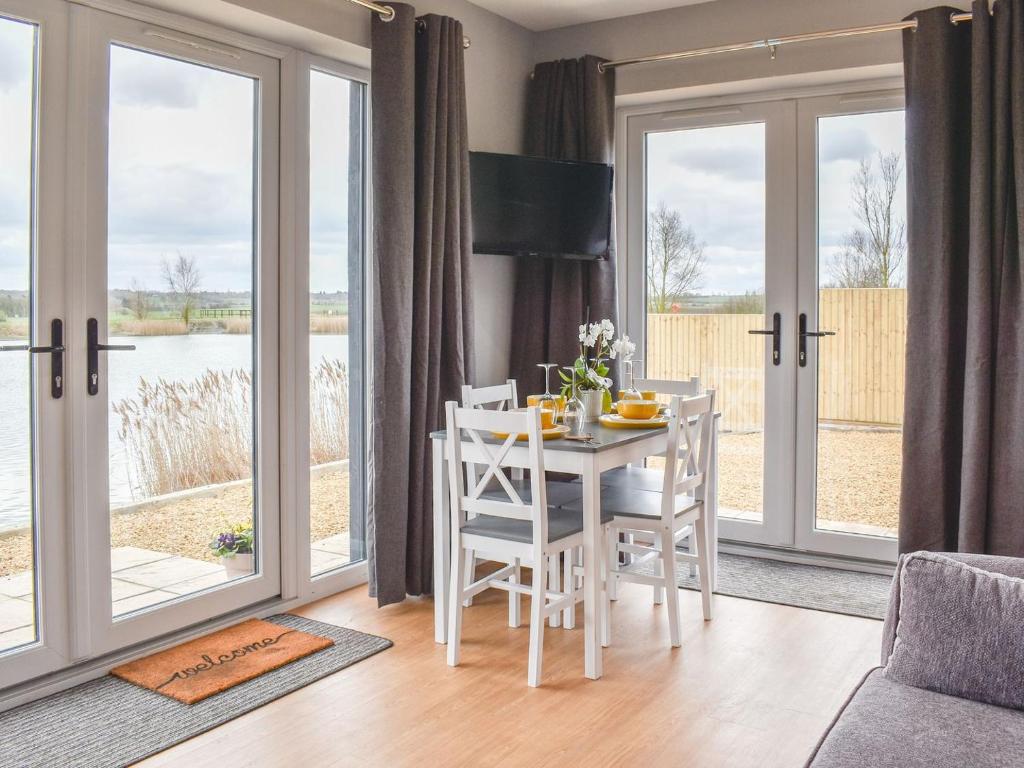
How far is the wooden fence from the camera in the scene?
4230mm

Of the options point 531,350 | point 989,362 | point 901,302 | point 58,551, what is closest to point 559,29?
point 531,350

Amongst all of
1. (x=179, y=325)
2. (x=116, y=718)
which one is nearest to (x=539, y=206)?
(x=179, y=325)

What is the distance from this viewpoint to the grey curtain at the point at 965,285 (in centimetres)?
359

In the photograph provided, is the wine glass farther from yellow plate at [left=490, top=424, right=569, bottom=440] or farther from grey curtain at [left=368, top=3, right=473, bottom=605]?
grey curtain at [left=368, top=3, right=473, bottom=605]

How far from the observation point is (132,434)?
10.3ft

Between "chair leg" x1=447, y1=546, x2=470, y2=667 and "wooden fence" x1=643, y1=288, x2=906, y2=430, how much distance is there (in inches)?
77.1

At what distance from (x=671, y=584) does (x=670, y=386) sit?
1.15m

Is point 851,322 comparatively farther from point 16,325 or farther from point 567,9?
point 16,325

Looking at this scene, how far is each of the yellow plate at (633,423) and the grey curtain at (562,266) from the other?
115 centimetres

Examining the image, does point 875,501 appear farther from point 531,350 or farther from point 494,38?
point 494,38

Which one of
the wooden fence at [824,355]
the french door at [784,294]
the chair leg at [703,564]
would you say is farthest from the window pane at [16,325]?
the wooden fence at [824,355]

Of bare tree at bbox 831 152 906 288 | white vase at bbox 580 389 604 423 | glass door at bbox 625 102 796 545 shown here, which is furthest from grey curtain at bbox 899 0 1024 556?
white vase at bbox 580 389 604 423

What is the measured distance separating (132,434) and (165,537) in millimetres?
398

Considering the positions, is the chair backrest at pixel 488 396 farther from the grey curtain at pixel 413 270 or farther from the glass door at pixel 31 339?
the glass door at pixel 31 339
